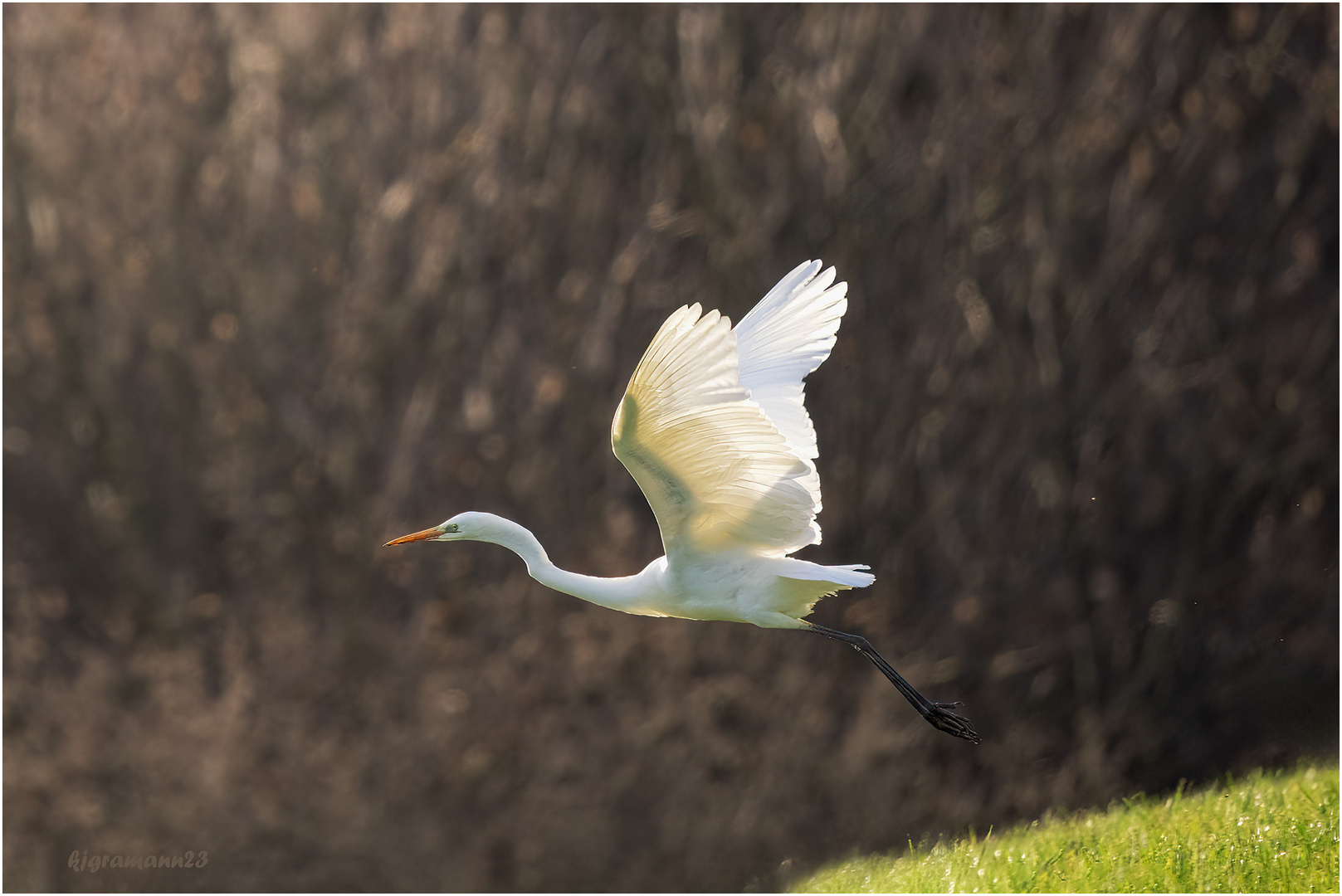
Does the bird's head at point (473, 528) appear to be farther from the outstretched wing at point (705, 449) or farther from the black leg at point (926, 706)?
the black leg at point (926, 706)

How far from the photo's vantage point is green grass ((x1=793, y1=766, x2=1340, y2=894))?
3.91 metres

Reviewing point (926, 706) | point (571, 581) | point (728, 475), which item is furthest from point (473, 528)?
point (926, 706)

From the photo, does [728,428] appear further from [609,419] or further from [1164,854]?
[609,419]

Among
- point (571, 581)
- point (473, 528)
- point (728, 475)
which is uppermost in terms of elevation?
point (728, 475)

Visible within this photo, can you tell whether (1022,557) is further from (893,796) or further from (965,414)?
(893,796)

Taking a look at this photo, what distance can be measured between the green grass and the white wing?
4.61 feet

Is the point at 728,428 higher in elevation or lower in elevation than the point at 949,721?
higher

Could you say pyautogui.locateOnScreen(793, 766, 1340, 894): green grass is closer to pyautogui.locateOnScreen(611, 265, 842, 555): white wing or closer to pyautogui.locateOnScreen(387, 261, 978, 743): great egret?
pyautogui.locateOnScreen(387, 261, 978, 743): great egret

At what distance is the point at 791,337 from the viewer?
13.6 feet

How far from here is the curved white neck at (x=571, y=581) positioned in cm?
393

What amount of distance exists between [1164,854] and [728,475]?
2.04 metres

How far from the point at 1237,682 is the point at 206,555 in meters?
7.54

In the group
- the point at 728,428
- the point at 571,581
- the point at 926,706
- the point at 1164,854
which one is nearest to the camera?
the point at 728,428

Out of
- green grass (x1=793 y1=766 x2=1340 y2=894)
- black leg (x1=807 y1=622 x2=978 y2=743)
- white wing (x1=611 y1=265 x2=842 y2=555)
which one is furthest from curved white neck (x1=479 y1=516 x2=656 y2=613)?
green grass (x1=793 y1=766 x2=1340 y2=894)
